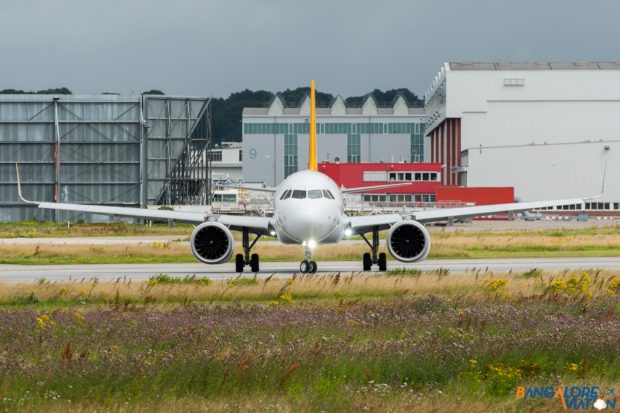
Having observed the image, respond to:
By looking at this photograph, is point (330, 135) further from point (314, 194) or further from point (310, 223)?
point (310, 223)

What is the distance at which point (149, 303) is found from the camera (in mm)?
24641

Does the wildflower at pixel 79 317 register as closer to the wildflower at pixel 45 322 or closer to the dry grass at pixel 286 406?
the wildflower at pixel 45 322

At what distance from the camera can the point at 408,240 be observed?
36.4 meters

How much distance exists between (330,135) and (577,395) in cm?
17023

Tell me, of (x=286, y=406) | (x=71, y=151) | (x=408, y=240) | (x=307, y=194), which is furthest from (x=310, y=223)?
(x=71, y=151)

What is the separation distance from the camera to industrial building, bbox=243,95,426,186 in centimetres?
17712

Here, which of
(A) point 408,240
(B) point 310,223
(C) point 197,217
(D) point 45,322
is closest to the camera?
(D) point 45,322

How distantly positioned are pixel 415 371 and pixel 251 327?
15.9 ft

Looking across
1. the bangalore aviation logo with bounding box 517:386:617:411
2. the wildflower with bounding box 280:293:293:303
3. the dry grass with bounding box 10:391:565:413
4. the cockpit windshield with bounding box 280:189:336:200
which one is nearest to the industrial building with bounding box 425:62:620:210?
the cockpit windshield with bounding box 280:189:336:200

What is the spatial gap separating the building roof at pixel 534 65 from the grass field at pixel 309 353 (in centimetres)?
11054

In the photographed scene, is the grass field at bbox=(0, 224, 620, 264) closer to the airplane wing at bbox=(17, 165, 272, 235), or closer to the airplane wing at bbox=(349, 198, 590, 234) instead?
the airplane wing at bbox=(17, 165, 272, 235)

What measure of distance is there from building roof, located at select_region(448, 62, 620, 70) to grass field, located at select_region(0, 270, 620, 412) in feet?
363

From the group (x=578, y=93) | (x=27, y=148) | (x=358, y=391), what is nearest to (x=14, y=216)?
(x=27, y=148)

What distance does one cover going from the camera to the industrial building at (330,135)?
17712 centimetres
